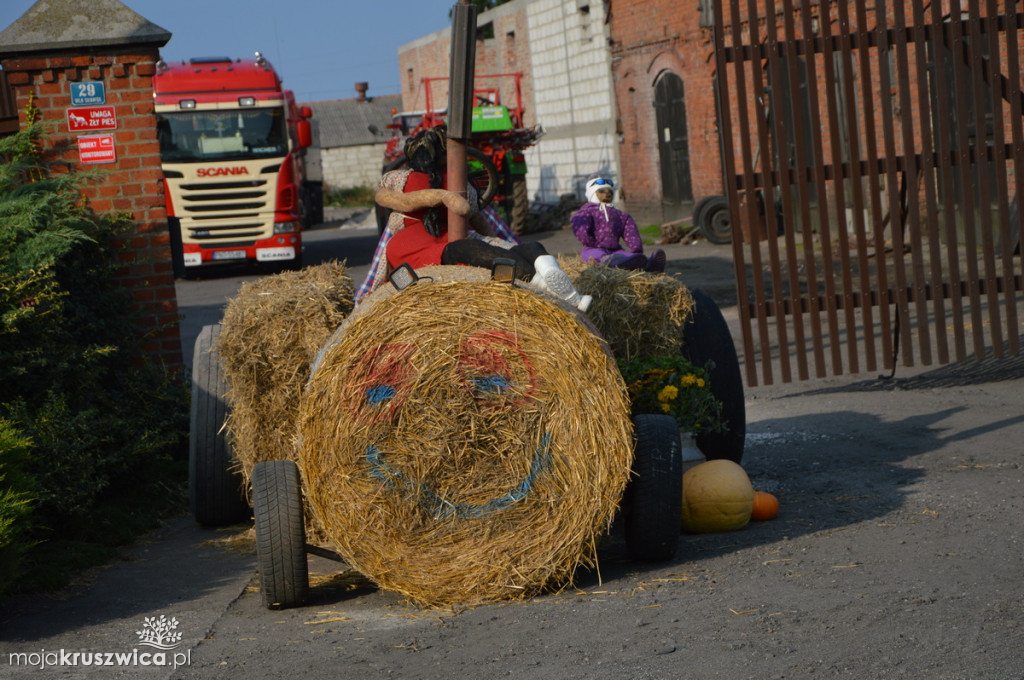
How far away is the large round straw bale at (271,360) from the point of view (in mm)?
5176

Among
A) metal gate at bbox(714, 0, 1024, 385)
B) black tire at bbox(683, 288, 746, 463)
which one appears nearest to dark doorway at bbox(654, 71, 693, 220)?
metal gate at bbox(714, 0, 1024, 385)

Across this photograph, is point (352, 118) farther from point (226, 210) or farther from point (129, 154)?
point (129, 154)

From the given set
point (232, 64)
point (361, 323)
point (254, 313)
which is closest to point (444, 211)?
point (254, 313)

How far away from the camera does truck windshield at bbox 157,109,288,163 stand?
1858 cm

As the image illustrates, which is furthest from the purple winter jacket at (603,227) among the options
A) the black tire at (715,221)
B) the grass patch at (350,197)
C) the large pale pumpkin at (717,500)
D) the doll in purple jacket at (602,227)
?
the grass patch at (350,197)

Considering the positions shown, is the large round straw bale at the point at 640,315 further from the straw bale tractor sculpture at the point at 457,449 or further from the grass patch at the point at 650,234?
the grass patch at the point at 650,234

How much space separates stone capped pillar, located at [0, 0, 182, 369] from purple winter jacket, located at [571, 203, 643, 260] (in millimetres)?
3689

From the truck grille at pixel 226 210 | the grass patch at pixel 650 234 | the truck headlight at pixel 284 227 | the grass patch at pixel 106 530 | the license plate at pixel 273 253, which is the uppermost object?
the truck grille at pixel 226 210

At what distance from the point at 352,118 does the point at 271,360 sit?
49492mm

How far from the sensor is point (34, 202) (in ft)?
20.9

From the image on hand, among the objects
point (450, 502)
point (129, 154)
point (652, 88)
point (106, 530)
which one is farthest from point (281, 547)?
point (652, 88)

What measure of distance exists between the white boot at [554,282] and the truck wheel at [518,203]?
18.9 m

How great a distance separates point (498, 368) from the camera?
4.18m

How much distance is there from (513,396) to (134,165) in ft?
13.6
